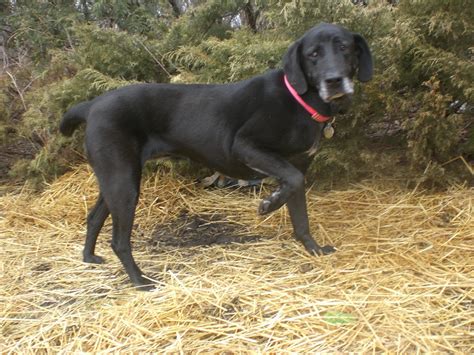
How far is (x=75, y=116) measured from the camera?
11.2 ft

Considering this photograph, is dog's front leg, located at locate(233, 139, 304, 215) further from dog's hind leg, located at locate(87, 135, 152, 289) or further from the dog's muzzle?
dog's hind leg, located at locate(87, 135, 152, 289)

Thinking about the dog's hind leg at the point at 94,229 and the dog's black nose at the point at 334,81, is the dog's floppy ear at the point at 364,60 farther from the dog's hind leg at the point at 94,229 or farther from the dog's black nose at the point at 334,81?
the dog's hind leg at the point at 94,229

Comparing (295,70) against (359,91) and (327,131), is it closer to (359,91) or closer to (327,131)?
(327,131)

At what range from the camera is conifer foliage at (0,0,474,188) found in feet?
12.4

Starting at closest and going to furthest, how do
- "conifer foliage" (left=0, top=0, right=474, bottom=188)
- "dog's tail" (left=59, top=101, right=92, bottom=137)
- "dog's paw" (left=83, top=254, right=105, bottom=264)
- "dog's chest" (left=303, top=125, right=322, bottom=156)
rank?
"dog's chest" (left=303, top=125, right=322, bottom=156), "dog's tail" (left=59, top=101, right=92, bottom=137), "dog's paw" (left=83, top=254, right=105, bottom=264), "conifer foliage" (left=0, top=0, right=474, bottom=188)

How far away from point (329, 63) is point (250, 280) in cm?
134

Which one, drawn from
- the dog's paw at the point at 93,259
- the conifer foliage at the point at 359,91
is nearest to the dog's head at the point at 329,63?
the conifer foliage at the point at 359,91

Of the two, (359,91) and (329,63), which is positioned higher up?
(329,63)

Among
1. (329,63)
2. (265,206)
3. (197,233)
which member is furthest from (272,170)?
(197,233)

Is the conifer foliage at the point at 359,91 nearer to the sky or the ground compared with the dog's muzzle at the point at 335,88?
nearer to the ground

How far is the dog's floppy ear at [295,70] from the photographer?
9.80ft

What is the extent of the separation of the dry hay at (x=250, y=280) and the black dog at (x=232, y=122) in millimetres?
335

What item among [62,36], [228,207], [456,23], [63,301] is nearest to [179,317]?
[63,301]

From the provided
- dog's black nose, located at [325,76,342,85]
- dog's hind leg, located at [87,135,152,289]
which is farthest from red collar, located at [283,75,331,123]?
dog's hind leg, located at [87,135,152,289]
